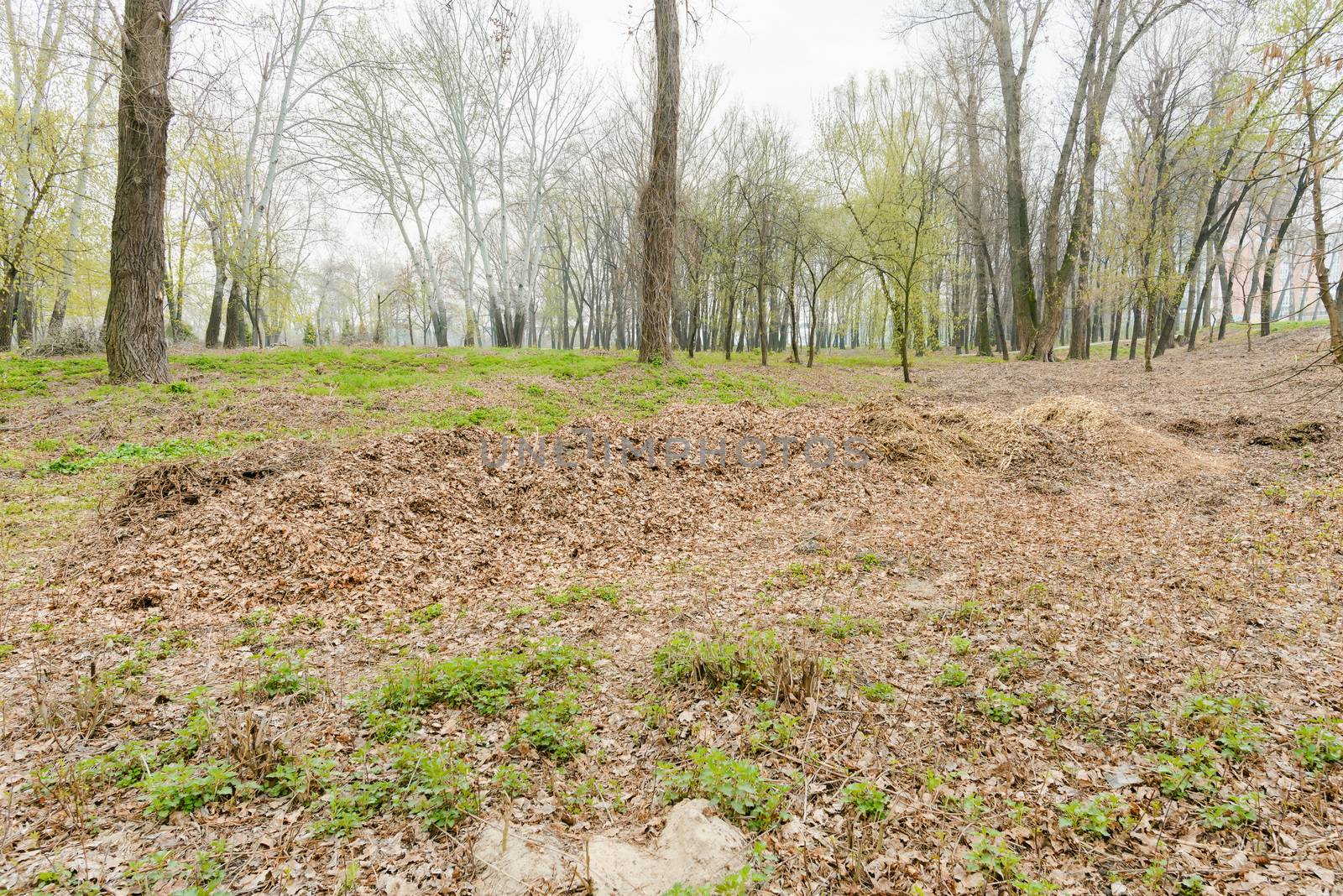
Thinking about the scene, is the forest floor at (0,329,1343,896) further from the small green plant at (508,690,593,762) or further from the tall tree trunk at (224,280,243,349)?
the tall tree trunk at (224,280,243,349)

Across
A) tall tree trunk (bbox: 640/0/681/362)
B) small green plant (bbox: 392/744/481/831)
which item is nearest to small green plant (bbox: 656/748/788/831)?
small green plant (bbox: 392/744/481/831)

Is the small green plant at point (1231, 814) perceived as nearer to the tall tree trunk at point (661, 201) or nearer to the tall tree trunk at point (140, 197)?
the tall tree trunk at point (661, 201)

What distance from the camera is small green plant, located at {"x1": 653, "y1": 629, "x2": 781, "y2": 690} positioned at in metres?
3.51

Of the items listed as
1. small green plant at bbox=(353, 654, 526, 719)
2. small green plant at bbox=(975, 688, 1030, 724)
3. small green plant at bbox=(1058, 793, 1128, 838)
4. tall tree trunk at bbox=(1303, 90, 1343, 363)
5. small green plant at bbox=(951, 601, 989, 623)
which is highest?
tall tree trunk at bbox=(1303, 90, 1343, 363)

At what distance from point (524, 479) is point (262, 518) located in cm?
237

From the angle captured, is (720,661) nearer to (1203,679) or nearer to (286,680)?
(286,680)

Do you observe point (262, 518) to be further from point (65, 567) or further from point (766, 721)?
point (766, 721)

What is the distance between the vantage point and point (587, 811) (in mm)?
2652

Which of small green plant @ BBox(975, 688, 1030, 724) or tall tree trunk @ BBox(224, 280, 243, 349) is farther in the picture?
tall tree trunk @ BBox(224, 280, 243, 349)

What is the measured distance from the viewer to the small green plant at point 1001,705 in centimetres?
315

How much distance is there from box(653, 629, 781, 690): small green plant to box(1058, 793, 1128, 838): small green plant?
147 centimetres

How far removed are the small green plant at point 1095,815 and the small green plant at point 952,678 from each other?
2.92 ft

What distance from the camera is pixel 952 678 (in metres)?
3.49

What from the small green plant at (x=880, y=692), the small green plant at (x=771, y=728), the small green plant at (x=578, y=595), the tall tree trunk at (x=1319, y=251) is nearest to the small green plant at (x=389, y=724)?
the small green plant at (x=578, y=595)
